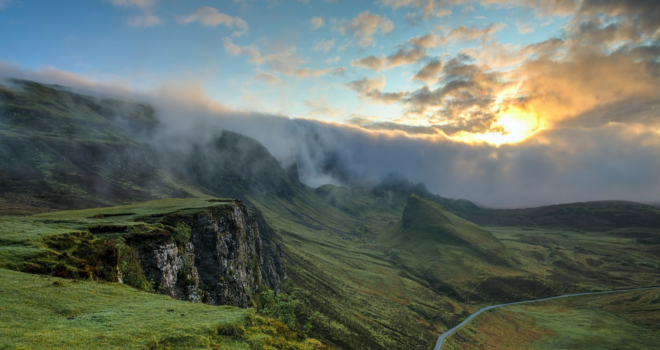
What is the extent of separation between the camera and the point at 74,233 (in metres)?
46.8

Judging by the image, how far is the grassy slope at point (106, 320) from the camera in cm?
2314

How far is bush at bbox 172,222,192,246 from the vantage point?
67250 mm

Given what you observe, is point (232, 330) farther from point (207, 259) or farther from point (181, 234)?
point (207, 259)

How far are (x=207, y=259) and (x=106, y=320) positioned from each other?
53.7m

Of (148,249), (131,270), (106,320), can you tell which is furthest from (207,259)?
(106,320)

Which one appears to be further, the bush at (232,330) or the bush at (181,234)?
the bush at (181,234)

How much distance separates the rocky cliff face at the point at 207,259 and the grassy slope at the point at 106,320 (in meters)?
18.9

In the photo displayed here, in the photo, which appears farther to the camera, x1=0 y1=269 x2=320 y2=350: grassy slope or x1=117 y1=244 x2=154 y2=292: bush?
x1=117 y1=244 x2=154 y2=292: bush

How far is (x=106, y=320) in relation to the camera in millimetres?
27453

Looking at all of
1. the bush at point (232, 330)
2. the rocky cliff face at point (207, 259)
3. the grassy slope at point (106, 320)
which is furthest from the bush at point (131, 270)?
the bush at point (232, 330)

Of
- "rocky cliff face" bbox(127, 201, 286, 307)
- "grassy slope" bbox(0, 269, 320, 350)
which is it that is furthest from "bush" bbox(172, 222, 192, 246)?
"grassy slope" bbox(0, 269, 320, 350)

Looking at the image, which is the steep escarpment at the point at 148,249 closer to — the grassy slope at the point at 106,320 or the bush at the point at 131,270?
the bush at the point at 131,270

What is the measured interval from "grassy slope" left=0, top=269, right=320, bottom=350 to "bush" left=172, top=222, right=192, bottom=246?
3063 cm

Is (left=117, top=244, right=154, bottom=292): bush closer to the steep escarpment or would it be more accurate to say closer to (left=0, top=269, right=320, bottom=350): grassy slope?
the steep escarpment
